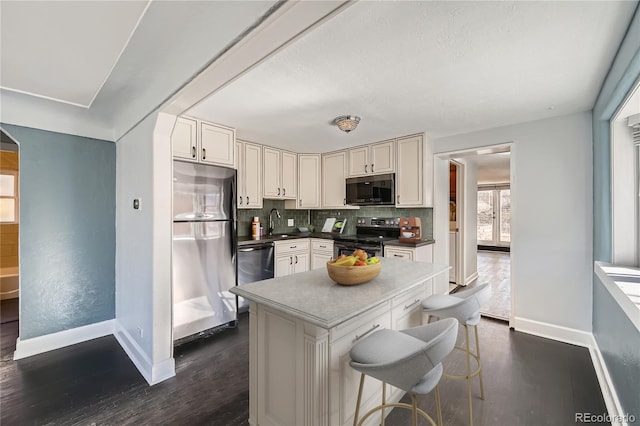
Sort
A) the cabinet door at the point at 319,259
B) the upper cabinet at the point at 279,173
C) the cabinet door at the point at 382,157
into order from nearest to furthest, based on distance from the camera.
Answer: the cabinet door at the point at 382,157
the upper cabinet at the point at 279,173
the cabinet door at the point at 319,259

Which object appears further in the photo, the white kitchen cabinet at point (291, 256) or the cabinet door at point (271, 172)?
the cabinet door at point (271, 172)

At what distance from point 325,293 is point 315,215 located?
370cm

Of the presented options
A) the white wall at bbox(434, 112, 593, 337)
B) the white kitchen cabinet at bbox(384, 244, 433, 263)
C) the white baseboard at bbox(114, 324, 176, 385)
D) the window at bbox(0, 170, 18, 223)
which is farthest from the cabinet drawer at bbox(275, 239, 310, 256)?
the window at bbox(0, 170, 18, 223)

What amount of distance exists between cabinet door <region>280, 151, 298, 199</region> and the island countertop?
2556 mm

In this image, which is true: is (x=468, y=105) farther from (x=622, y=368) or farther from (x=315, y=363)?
(x=315, y=363)

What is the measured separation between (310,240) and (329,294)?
289cm

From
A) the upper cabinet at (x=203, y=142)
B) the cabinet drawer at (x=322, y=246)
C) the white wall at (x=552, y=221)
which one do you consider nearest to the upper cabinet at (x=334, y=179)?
the cabinet drawer at (x=322, y=246)

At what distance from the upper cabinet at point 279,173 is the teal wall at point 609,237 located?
3.52 m

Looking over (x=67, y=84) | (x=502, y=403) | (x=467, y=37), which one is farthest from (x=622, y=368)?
(x=67, y=84)

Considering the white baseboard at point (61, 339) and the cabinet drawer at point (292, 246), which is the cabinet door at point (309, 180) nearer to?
the cabinet drawer at point (292, 246)

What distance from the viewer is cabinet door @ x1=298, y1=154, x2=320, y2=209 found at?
4.55 meters

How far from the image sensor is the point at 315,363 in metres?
1.25

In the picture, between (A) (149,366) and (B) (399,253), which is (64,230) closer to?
(A) (149,366)

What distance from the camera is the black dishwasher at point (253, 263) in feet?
10.8
